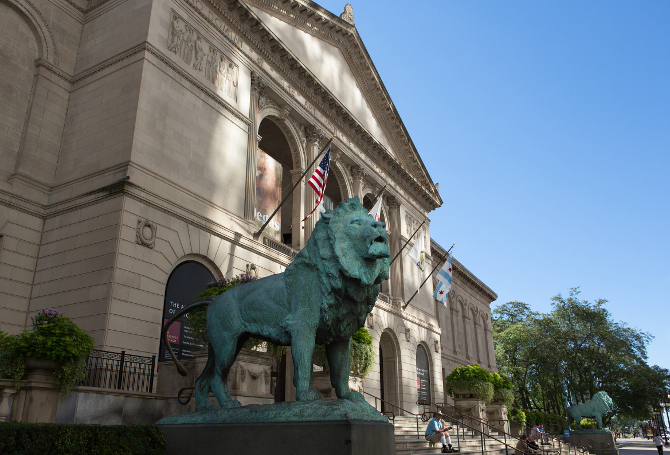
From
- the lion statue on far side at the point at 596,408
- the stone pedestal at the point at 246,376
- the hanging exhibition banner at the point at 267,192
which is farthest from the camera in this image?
the lion statue on far side at the point at 596,408

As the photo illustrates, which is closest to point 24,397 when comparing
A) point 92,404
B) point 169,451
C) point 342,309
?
point 92,404

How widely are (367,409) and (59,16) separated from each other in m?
19.9

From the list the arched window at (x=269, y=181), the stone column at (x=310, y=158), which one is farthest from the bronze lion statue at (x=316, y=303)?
the stone column at (x=310, y=158)

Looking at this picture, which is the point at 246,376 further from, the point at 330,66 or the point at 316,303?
the point at 330,66

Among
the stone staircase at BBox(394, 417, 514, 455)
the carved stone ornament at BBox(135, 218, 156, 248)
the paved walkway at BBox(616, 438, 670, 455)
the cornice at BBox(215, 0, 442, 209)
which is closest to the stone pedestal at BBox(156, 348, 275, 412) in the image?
the stone staircase at BBox(394, 417, 514, 455)

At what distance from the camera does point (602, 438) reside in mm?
33156

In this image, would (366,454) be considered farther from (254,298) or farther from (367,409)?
(254,298)

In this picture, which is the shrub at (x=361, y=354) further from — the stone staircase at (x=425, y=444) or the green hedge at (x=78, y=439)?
the green hedge at (x=78, y=439)

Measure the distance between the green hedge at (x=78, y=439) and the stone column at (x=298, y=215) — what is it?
1894cm

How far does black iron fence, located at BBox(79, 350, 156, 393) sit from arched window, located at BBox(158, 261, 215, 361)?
150 centimetres

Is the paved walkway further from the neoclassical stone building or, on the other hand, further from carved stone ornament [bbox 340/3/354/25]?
carved stone ornament [bbox 340/3/354/25]

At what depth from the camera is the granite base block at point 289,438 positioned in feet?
15.1

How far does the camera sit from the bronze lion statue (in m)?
5.43

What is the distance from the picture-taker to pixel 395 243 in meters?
34.5
